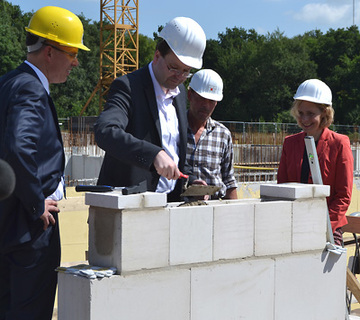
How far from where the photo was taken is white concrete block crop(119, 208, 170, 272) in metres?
2.82

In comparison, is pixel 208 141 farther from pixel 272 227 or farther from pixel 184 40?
pixel 184 40

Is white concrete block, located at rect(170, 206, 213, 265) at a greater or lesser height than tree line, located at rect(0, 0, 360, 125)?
lesser

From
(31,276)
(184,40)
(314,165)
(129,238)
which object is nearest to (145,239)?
(129,238)

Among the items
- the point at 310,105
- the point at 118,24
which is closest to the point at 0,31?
the point at 118,24

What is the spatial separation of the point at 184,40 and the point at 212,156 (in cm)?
114

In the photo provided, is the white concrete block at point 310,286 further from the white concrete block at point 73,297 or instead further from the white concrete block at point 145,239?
the white concrete block at point 73,297

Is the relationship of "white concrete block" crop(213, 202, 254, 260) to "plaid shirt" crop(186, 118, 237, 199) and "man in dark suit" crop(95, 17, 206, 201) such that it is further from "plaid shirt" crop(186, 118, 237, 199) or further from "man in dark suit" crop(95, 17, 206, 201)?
"plaid shirt" crop(186, 118, 237, 199)

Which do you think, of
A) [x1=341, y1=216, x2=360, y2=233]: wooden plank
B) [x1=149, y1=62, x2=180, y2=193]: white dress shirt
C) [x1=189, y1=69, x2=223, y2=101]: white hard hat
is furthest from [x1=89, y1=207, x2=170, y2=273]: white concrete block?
[x1=341, y1=216, x2=360, y2=233]: wooden plank

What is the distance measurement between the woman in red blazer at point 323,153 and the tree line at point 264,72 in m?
42.1

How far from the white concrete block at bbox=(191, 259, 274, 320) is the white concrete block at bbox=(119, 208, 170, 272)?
23 centimetres

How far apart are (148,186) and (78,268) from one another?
2.09ft

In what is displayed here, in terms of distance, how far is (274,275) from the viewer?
3398 millimetres

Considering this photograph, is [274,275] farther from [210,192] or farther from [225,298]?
[210,192]

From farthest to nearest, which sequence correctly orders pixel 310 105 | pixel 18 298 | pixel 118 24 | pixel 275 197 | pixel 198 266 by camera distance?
pixel 118 24 → pixel 310 105 → pixel 275 197 → pixel 198 266 → pixel 18 298
